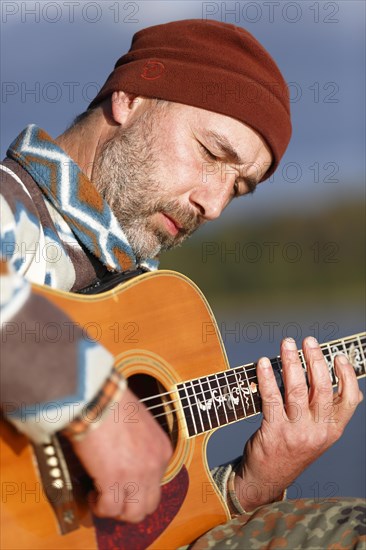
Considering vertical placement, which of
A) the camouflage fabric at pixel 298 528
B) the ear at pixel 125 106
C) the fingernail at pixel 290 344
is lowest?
the camouflage fabric at pixel 298 528

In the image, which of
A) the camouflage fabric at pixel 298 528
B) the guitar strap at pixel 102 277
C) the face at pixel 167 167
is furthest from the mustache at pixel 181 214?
the camouflage fabric at pixel 298 528

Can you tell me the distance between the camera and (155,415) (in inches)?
51.7

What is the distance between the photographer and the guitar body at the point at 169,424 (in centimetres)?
109

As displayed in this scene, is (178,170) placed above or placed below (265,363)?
above

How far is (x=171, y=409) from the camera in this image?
1.33m

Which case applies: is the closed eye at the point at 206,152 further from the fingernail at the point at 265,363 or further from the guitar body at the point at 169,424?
the fingernail at the point at 265,363

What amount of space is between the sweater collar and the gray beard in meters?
0.17

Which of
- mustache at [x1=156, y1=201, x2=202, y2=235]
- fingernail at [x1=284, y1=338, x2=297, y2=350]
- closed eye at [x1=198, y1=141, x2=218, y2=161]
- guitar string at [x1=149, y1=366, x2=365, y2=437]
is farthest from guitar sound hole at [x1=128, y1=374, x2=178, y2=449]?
closed eye at [x1=198, y1=141, x2=218, y2=161]

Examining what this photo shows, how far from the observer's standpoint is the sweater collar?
1.37 meters

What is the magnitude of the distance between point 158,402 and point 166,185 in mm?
509

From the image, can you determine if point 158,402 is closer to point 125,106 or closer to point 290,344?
point 290,344

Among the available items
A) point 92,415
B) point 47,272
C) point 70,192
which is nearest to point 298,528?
point 92,415

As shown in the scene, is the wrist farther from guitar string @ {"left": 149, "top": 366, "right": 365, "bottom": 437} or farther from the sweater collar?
the sweater collar

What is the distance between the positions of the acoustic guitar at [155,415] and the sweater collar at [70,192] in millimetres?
130
